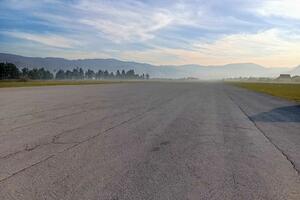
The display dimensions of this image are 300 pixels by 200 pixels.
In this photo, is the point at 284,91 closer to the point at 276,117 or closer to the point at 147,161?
A: the point at 276,117

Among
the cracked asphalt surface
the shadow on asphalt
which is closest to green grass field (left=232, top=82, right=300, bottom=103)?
the shadow on asphalt

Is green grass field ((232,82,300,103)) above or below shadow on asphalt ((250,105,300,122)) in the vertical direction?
below

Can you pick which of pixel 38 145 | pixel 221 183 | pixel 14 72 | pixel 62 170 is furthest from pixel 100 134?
pixel 14 72

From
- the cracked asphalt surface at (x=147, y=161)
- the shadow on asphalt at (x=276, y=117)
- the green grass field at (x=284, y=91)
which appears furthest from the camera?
the green grass field at (x=284, y=91)

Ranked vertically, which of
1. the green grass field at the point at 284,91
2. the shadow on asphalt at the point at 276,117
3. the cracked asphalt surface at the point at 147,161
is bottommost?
the green grass field at the point at 284,91

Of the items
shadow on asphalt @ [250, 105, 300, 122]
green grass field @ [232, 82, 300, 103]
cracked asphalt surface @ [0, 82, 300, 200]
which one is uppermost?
cracked asphalt surface @ [0, 82, 300, 200]

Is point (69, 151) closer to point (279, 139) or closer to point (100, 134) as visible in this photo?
point (100, 134)

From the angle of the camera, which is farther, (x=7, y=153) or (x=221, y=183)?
(x=7, y=153)

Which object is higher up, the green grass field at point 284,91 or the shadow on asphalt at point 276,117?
the shadow on asphalt at point 276,117

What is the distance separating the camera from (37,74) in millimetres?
177750

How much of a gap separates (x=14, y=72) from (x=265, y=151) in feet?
468

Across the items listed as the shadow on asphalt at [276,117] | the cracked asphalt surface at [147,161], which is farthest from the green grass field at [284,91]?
the cracked asphalt surface at [147,161]

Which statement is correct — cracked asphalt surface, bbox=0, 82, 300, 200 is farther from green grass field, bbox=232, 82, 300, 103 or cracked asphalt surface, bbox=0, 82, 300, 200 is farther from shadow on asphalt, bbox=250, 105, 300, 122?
green grass field, bbox=232, 82, 300, 103

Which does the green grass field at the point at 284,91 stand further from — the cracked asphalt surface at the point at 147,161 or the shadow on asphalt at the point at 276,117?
the cracked asphalt surface at the point at 147,161
